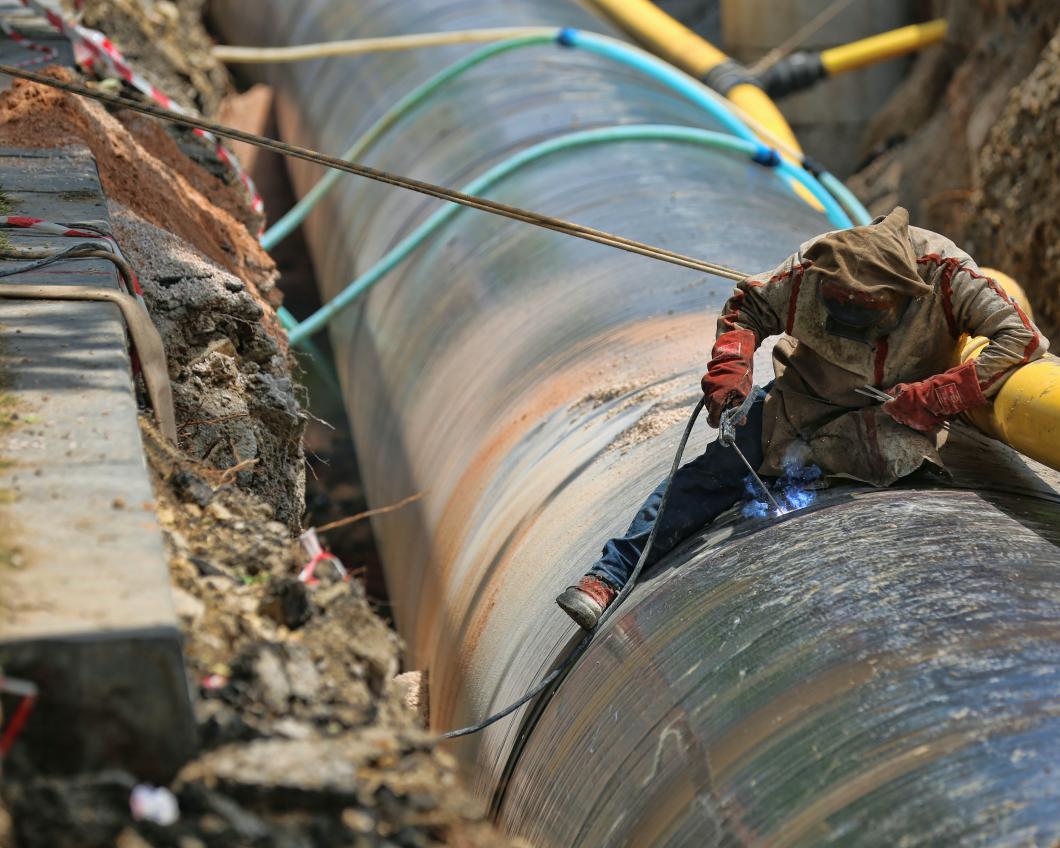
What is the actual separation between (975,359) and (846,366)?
37 cm

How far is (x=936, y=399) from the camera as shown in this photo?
377 cm

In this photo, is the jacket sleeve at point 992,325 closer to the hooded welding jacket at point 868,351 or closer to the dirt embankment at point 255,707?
the hooded welding jacket at point 868,351

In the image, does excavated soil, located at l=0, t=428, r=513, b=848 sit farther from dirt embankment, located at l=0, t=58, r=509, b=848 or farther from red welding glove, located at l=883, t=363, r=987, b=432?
red welding glove, located at l=883, t=363, r=987, b=432

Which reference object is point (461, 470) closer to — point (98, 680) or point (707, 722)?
point (707, 722)

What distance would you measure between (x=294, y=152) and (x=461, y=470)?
2.05m

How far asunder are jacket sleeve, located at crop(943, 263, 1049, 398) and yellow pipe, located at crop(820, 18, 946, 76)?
7274mm

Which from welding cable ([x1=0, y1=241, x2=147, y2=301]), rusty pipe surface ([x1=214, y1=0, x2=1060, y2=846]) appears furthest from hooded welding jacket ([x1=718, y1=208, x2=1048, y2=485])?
welding cable ([x1=0, y1=241, x2=147, y2=301])

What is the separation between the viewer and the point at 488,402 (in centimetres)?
600

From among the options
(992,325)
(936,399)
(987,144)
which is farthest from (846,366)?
(987,144)

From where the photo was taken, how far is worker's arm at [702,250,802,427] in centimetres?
395

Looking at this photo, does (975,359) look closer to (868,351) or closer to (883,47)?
(868,351)

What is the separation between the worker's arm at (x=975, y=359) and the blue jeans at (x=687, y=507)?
516 millimetres

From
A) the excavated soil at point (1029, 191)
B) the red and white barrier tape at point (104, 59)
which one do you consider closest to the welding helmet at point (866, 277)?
the red and white barrier tape at point (104, 59)

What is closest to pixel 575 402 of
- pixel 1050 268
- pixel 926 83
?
pixel 1050 268
